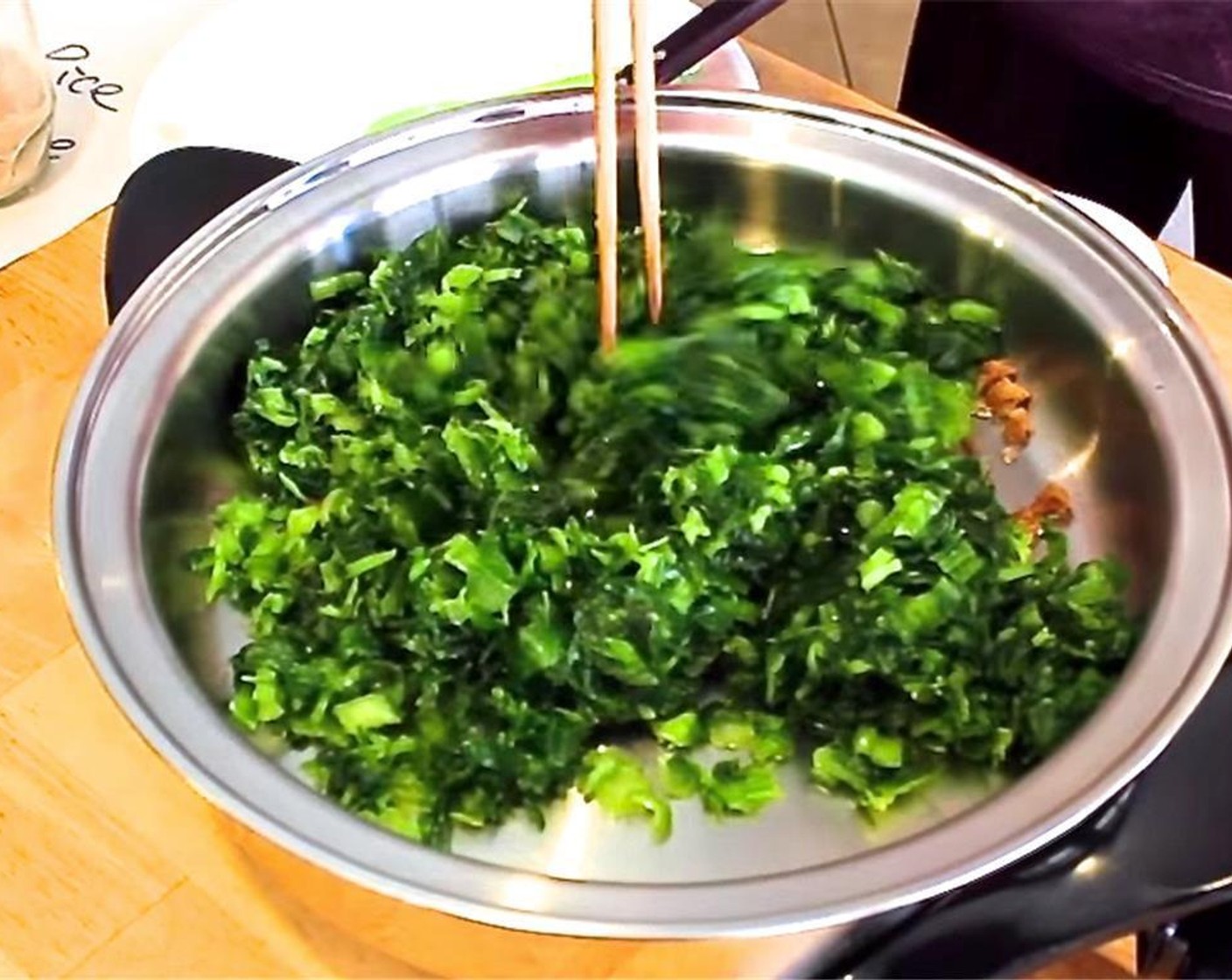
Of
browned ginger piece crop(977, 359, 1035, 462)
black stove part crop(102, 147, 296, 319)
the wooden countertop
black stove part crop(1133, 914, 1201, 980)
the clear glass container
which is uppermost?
black stove part crop(102, 147, 296, 319)

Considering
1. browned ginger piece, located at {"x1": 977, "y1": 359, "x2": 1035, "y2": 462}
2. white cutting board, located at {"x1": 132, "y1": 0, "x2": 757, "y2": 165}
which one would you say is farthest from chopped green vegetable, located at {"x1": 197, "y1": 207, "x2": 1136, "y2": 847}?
white cutting board, located at {"x1": 132, "y1": 0, "x2": 757, "y2": 165}

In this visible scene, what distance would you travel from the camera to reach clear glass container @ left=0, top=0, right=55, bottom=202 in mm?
1030

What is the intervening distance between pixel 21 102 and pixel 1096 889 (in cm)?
80

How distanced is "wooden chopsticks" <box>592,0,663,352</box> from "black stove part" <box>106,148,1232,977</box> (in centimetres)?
31

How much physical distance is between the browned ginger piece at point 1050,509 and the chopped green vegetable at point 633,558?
0.03 m

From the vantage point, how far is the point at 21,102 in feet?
3.44

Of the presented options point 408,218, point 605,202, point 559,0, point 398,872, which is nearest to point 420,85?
point 559,0

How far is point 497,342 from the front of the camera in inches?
32.6

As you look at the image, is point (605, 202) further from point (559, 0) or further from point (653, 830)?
point (559, 0)

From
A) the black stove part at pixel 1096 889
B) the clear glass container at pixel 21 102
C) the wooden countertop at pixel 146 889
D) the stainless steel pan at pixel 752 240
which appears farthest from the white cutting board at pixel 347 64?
the black stove part at pixel 1096 889

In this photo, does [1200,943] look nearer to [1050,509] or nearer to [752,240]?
[1050,509]

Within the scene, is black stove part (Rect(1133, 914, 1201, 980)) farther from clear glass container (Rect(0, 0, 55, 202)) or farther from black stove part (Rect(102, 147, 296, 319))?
clear glass container (Rect(0, 0, 55, 202))

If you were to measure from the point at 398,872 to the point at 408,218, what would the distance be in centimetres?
39

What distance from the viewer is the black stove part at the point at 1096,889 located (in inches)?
24.2
